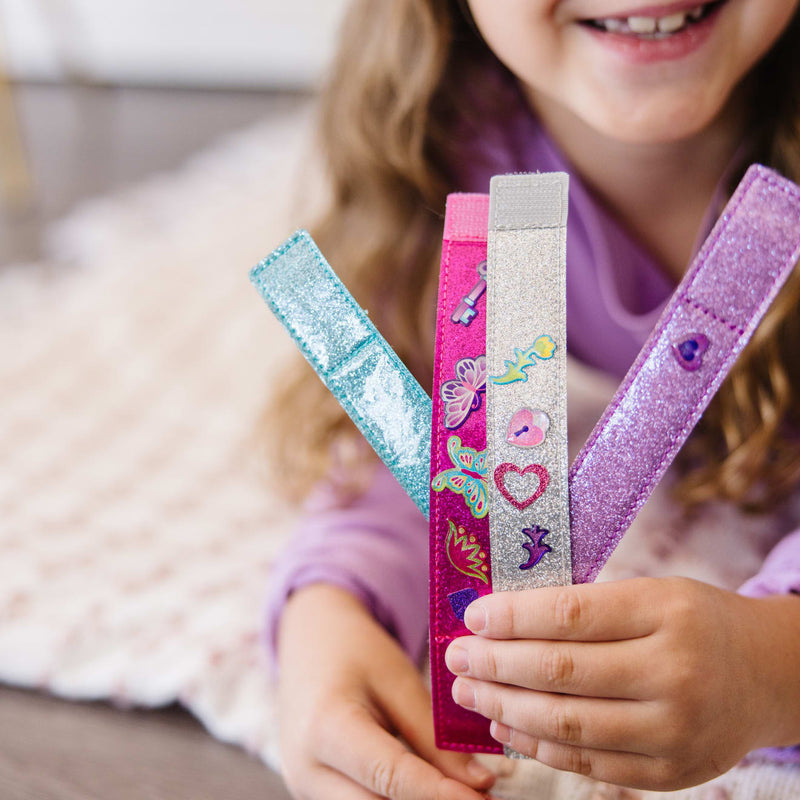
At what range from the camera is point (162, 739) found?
0.50 m

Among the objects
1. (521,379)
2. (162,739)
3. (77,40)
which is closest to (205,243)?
(162,739)

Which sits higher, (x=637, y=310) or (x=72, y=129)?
(x=72, y=129)

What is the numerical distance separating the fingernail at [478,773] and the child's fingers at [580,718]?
9cm

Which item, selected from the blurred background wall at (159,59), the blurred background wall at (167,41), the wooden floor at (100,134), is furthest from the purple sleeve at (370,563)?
the blurred background wall at (167,41)

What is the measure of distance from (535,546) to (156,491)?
0.45 meters

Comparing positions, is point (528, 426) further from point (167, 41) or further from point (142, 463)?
point (167, 41)

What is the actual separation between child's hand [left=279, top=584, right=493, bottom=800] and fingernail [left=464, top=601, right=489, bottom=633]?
0.09 metres

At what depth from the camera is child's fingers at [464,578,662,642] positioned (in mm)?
327

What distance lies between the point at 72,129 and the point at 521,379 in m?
1.70

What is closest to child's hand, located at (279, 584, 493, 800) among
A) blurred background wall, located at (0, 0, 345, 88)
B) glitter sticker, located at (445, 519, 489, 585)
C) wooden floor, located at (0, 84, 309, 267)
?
glitter sticker, located at (445, 519, 489, 585)

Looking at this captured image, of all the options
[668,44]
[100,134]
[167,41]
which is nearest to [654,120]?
[668,44]

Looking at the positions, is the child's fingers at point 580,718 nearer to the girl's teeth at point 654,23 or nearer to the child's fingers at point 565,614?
the child's fingers at point 565,614

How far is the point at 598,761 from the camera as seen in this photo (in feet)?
1.15

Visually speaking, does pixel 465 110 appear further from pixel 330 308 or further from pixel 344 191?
pixel 330 308
